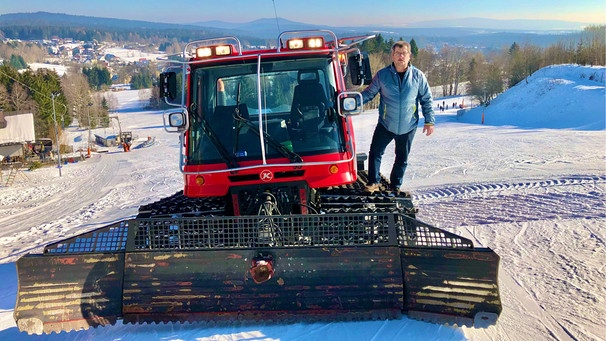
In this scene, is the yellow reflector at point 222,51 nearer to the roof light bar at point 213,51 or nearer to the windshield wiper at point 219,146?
the roof light bar at point 213,51

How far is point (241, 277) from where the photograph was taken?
4.35m

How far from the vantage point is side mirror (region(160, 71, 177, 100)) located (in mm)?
5652

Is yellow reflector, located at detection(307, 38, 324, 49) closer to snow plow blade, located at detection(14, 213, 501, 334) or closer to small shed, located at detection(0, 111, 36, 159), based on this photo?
snow plow blade, located at detection(14, 213, 501, 334)

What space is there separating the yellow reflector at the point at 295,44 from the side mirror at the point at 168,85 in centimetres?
142

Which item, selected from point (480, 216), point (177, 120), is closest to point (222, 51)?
point (177, 120)

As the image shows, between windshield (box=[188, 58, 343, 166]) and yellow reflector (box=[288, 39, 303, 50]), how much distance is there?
6.6 inches

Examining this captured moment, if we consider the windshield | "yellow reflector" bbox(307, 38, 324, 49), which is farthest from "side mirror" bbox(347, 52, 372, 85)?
"yellow reflector" bbox(307, 38, 324, 49)

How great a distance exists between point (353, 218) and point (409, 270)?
673 millimetres

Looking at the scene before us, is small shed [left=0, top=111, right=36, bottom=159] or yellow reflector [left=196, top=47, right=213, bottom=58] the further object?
small shed [left=0, top=111, right=36, bottom=159]

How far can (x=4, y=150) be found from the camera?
115 ft

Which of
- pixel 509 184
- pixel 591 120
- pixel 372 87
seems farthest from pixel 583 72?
pixel 372 87

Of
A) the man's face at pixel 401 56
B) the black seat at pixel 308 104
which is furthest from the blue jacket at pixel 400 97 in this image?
the black seat at pixel 308 104

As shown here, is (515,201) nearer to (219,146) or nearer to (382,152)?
(382,152)

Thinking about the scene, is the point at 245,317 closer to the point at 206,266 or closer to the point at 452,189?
the point at 206,266
